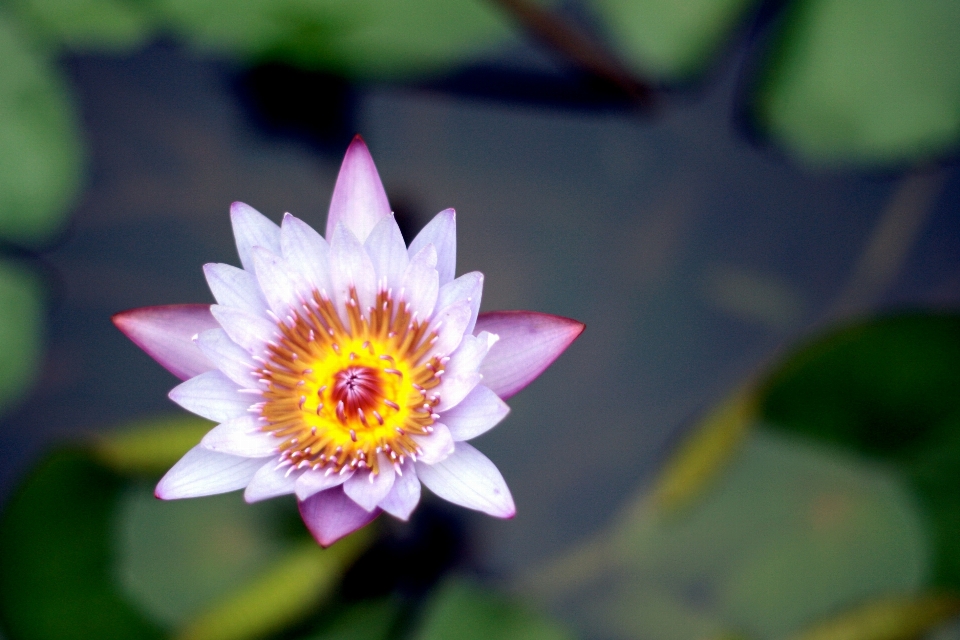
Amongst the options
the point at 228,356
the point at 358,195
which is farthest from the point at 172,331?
the point at 358,195

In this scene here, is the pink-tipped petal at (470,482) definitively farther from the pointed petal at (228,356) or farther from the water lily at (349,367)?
the pointed petal at (228,356)

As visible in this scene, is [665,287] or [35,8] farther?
[665,287]

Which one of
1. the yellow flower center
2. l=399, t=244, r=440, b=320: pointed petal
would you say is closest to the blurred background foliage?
the yellow flower center

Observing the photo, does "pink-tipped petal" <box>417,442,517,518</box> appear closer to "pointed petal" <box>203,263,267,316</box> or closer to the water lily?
the water lily

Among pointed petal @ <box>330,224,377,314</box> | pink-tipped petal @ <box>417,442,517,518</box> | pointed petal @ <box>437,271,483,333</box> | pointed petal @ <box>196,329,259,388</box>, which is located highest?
pointed petal @ <box>437,271,483,333</box>

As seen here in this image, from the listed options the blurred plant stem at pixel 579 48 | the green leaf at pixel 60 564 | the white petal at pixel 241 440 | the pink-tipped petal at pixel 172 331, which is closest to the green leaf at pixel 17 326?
the green leaf at pixel 60 564

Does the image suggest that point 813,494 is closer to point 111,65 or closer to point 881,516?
point 881,516

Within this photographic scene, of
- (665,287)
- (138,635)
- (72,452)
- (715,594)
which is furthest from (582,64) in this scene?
(138,635)
